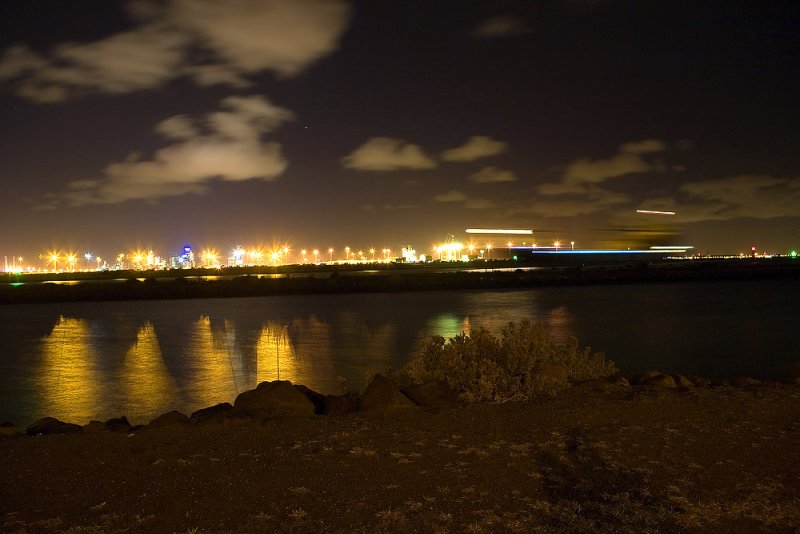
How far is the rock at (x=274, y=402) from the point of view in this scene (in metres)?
8.01

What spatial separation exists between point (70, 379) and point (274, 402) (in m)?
6.89

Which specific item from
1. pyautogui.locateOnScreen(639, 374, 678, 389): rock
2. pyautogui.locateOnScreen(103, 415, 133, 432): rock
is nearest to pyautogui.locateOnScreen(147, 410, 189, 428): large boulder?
pyautogui.locateOnScreen(103, 415, 133, 432): rock

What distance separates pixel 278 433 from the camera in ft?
22.6

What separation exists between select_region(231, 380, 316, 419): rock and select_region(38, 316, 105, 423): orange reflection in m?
2.99

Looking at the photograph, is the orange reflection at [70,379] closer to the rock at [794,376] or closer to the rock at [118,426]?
the rock at [118,426]

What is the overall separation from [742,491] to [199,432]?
5.23 meters

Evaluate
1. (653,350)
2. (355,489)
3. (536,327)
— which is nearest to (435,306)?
(653,350)

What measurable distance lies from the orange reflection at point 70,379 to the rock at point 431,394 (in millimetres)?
4935

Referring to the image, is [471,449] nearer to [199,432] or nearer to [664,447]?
[664,447]

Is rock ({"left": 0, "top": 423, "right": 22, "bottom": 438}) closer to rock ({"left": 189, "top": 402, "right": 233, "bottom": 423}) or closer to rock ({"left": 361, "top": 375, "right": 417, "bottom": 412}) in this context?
rock ({"left": 189, "top": 402, "right": 233, "bottom": 423})

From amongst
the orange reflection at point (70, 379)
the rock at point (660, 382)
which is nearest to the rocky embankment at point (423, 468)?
the rock at point (660, 382)

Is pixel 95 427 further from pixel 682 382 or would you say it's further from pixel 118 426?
pixel 682 382

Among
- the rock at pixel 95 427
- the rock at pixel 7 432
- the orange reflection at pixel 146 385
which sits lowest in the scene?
the orange reflection at pixel 146 385

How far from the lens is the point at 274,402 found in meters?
8.26
